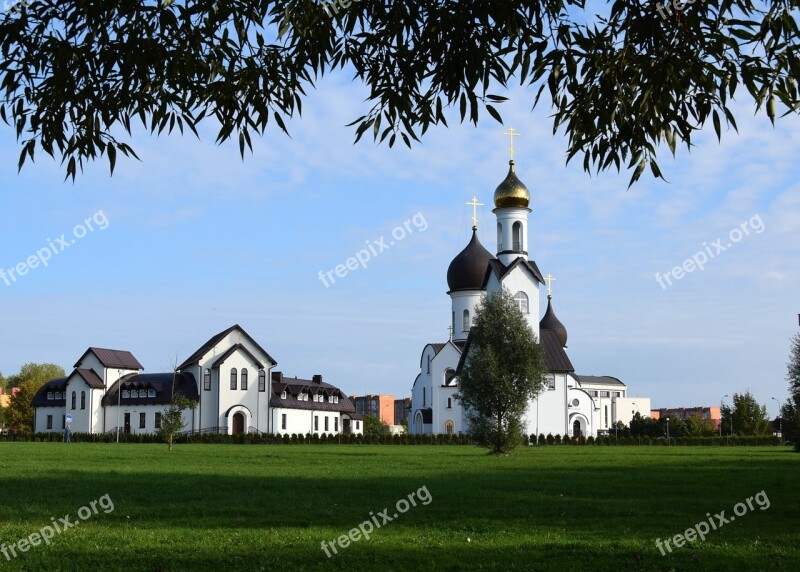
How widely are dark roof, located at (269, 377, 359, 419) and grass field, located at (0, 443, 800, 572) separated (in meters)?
60.9

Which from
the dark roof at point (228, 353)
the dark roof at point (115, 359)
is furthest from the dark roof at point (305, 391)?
the dark roof at point (115, 359)

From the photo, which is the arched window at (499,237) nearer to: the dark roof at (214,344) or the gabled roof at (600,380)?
the dark roof at (214,344)

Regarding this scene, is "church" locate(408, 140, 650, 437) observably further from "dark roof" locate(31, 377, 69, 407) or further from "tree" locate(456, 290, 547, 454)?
"dark roof" locate(31, 377, 69, 407)

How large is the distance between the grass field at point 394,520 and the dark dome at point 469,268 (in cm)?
6331

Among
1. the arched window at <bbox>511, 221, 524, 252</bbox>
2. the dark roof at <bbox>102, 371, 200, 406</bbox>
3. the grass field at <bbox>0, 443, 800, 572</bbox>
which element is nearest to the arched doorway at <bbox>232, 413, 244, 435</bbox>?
the dark roof at <bbox>102, 371, 200, 406</bbox>

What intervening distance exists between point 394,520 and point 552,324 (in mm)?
87806

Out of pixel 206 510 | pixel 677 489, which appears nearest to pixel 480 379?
pixel 677 489

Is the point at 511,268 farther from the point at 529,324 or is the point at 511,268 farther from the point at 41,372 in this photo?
the point at 41,372

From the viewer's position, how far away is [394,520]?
47.8 feet

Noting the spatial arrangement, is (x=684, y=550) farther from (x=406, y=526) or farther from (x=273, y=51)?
(x=273, y=51)

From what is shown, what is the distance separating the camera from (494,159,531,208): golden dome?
83.2 meters

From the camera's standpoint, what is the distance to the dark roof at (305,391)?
284 ft

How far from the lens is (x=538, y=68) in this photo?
7273 mm

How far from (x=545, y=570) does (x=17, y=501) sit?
1049cm
